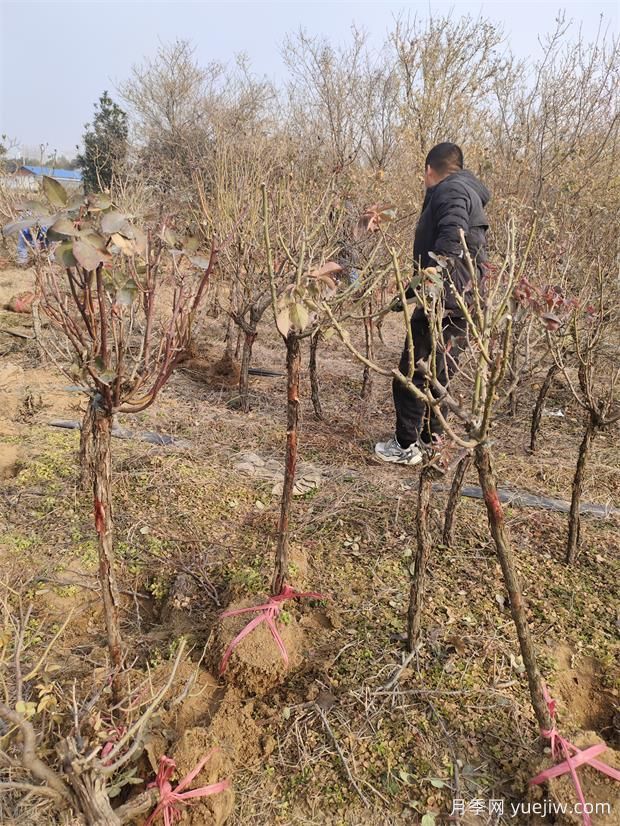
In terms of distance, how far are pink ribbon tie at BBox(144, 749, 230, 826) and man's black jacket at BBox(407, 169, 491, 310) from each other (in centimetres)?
258

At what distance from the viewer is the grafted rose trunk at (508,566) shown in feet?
4.80

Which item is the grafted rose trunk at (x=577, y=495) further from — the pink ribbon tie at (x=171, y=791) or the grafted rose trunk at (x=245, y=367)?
the grafted rose trunk at (x=245, y=367)

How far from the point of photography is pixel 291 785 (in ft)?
5.37

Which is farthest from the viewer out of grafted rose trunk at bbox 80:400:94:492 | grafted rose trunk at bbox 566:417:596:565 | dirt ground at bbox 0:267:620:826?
grafted rose trunk at bbox 566:417:596:565

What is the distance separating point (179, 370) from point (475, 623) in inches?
176

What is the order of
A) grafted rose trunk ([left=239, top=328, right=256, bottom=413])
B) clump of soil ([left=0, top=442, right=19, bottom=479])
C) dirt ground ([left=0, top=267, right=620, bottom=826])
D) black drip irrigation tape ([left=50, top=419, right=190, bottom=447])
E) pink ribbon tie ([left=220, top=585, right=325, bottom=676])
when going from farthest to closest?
grafted rose trunk ([left=239, top=328, right=256, bottom=413]) → black drip irrigation tape ([left=50, top=419, right=190, bottom=447]) → clump of soil ([left=0, top=442, right=19, bottom=479]) → pink ribbon tie ([left=220, top=585, right=325, bottom=676]) → dirt ground ([left=0, top=267, right=620, bottom=826])

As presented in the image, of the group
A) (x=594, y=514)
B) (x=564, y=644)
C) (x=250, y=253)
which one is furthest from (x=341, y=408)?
(x=564, y=644)

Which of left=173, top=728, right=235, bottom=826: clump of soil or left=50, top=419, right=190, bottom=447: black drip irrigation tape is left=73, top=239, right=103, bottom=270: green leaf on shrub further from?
left=50, top=419, right=190, bottom=447: black drip irrigation tape

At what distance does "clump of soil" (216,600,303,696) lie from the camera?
6.29 feet

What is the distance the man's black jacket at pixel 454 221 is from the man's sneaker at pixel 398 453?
1.08 metres

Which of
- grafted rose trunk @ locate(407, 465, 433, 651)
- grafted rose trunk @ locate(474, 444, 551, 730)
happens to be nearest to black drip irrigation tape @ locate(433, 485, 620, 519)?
grafted rose trunk @ locate(407, 465, 433, 651)

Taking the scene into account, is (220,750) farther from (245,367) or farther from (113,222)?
(245,367)

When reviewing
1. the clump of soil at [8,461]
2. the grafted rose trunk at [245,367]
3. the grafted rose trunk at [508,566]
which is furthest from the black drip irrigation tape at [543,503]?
the clump of soil at [8,461]

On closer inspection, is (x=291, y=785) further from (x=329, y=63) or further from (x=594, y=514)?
(x=329, y=63)
